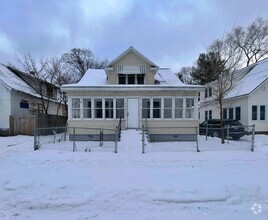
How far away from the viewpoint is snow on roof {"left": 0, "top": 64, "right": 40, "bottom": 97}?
23966 millimetres

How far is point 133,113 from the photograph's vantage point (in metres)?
20.2

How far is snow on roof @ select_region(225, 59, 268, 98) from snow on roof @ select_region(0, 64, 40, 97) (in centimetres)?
2039

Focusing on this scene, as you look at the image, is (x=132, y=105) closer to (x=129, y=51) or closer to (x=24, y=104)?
(x=129, y=51)

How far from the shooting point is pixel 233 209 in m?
5.80

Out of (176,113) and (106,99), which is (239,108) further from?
(106,99)

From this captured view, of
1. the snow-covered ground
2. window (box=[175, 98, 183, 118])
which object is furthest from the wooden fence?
the snow-covered ground

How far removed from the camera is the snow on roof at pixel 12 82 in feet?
78.6

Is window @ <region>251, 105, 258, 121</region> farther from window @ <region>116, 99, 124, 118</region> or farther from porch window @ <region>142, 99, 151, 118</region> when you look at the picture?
window @ <region>116, 99, 124, 118</region>

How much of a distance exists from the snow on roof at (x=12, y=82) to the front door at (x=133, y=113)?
10.8 m

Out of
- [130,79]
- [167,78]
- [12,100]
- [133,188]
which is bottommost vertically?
[133,188]

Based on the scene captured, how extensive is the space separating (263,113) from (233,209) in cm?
2115

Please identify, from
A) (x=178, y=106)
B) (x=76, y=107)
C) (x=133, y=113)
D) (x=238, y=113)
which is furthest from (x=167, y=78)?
(x=76, y=107)

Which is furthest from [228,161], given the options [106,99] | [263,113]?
[263,113]

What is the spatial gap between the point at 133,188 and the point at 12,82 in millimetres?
22535
